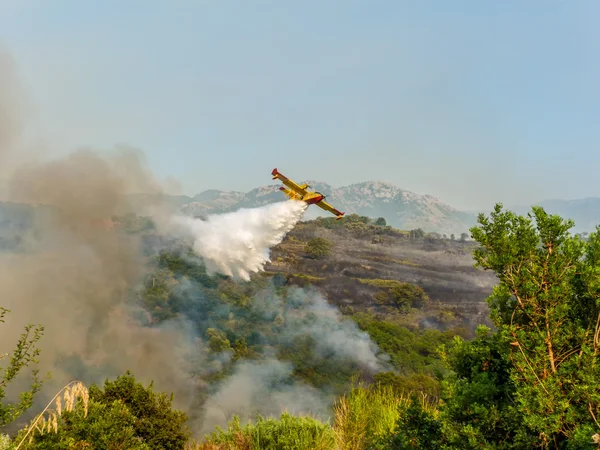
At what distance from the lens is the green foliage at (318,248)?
152625 mm

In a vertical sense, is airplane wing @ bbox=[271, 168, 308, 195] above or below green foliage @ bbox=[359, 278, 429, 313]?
above

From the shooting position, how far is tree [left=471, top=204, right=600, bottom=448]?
11.3 meters

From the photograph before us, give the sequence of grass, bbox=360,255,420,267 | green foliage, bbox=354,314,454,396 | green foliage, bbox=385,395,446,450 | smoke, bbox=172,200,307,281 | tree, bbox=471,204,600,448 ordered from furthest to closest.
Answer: grass, bbox=360,255,420,267, green foliage, bbox=354,314,454,396, smoke, bbox=172,200,307,281, green foliage, bbox=385,395,446,450, tree, bbox=471,204,600,448

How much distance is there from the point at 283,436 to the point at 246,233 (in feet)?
159

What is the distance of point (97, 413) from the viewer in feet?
56.9

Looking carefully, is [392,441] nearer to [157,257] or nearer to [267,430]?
[267,430]

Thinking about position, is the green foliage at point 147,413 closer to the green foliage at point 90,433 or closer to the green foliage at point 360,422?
the green foliage at point 90,433

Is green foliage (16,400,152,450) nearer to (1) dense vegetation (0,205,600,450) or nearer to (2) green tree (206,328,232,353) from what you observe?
(1) dense vegetation (0,205,600,450)

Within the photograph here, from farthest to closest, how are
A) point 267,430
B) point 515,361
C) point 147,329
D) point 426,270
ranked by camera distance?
1. point 426,270
2. point 147,329
3. point 267,430
4. point 515,361

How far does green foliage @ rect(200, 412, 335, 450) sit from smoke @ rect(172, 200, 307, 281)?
3944 centimetres

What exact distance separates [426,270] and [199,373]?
107 meters

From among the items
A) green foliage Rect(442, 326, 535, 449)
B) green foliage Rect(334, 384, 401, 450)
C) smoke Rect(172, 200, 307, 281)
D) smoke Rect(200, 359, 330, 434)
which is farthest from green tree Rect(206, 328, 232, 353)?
green foliage Rect(442, 326, 535, 449)

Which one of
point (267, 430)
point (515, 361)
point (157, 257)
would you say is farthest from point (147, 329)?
point (515, 361)

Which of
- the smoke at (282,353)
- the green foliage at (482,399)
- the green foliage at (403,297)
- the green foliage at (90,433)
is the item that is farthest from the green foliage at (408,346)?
the green foliage at (90,433)
